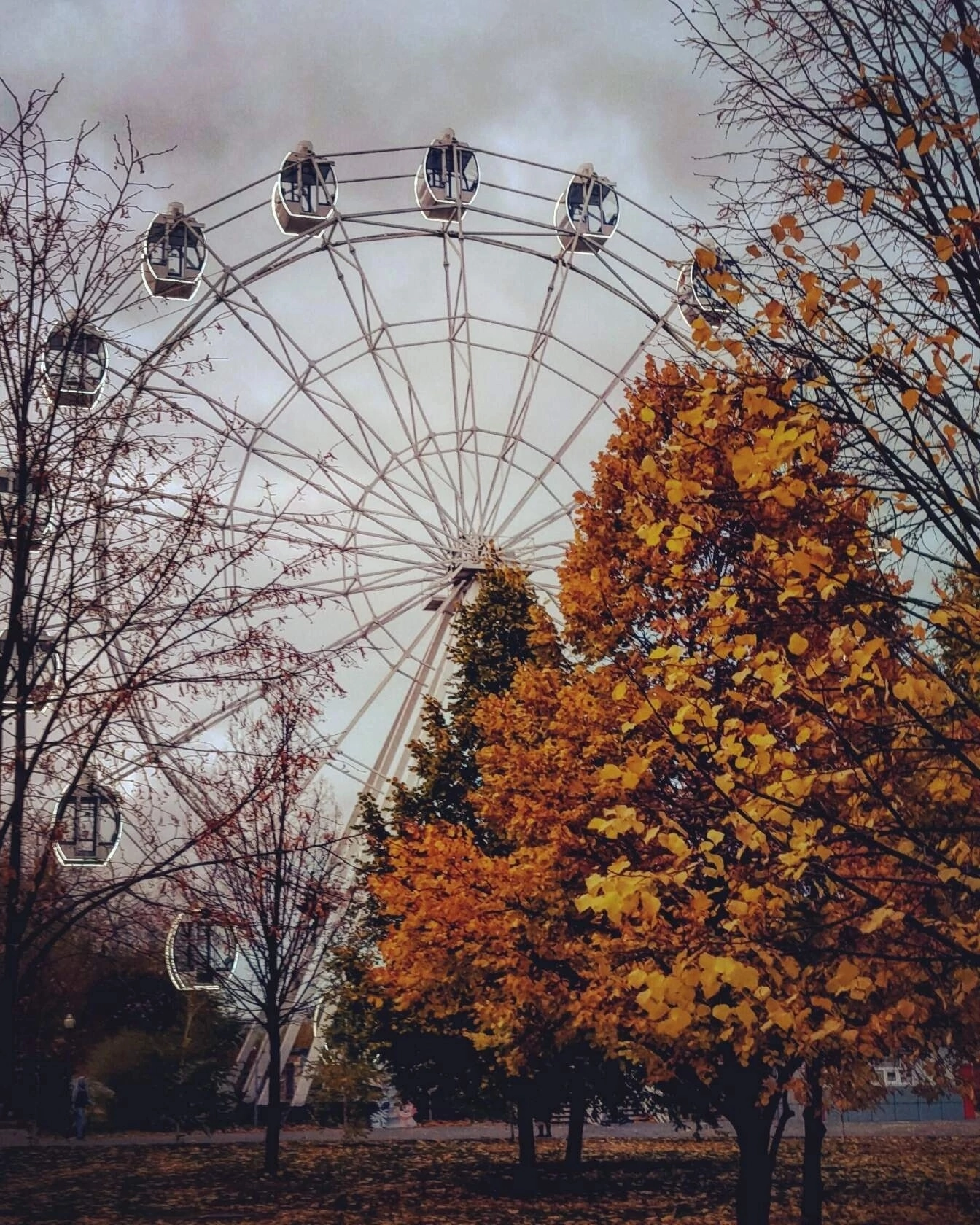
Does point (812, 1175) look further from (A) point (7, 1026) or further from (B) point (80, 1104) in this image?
(B) point (80, 1104)

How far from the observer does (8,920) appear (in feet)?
26.0

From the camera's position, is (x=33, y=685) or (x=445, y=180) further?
(x=445, y=180)

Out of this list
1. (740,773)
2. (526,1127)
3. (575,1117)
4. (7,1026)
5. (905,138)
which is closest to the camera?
(905,138)

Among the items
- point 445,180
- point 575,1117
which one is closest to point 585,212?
point 445,180

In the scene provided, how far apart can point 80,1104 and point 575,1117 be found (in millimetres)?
11775

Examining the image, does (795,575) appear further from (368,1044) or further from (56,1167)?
(56,1167)

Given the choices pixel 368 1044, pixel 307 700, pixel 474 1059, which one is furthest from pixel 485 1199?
pixel 307 700

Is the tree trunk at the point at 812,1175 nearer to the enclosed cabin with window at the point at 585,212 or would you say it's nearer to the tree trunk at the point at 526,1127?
the tree trunk at the point at 526,1127

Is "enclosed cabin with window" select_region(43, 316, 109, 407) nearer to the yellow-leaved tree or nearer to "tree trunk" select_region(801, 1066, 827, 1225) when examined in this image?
the yellow-leaved tree

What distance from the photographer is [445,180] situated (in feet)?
92.2

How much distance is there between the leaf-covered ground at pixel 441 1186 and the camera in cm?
1978

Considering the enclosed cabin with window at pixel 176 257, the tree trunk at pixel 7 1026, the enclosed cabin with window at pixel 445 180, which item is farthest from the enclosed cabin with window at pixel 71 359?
the enclosed cabin with window at pixel 445 180

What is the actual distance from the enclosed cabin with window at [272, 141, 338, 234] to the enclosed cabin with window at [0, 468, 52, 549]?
1880 cm

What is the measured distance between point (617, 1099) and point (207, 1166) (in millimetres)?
7457
